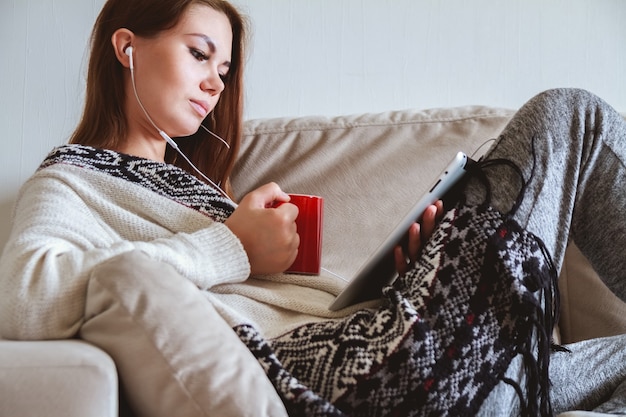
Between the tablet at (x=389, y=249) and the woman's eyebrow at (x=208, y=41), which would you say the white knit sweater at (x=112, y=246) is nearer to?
the tablet at (x=389, y=249)

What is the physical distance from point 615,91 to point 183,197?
113 centimetres

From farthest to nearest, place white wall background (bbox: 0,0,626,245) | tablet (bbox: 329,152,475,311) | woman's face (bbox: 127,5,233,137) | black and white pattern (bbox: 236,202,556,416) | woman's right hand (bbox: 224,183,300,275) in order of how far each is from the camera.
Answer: white wall background (bbox: 0,0,626,245) → woman's face (bbox: 127,5,233,137) → woman's right hand (bbox: 224,183,300,275) → tablet (bbox: 329,152,475,311) → black and white pattern (bbox: 236,202,556,416)

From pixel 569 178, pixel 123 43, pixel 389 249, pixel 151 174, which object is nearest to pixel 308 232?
pixel 389 249

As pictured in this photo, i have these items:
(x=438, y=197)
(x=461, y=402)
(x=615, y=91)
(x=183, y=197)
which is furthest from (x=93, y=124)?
(x=615, y=91)

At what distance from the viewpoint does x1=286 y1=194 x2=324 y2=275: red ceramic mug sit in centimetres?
111

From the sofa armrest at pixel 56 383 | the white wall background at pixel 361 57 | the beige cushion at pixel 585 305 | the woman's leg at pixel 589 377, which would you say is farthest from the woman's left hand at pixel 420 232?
the white wall background at pixel 361 57

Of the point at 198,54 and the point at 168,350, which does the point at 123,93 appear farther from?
the point at 168,350

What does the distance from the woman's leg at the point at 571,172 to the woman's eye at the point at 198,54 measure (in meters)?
0.56

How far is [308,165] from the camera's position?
55.7 inches

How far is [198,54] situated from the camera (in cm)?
127

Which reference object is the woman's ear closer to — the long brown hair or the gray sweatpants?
the long brown hair

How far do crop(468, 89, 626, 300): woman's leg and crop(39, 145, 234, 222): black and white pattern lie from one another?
0.42 meters

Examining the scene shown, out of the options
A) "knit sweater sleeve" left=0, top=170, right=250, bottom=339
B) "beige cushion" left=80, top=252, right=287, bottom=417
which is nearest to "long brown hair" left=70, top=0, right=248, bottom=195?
"knit sweater sleeve" left=0, top=170, right=250, bottom=339

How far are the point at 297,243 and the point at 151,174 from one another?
0.85 feet
